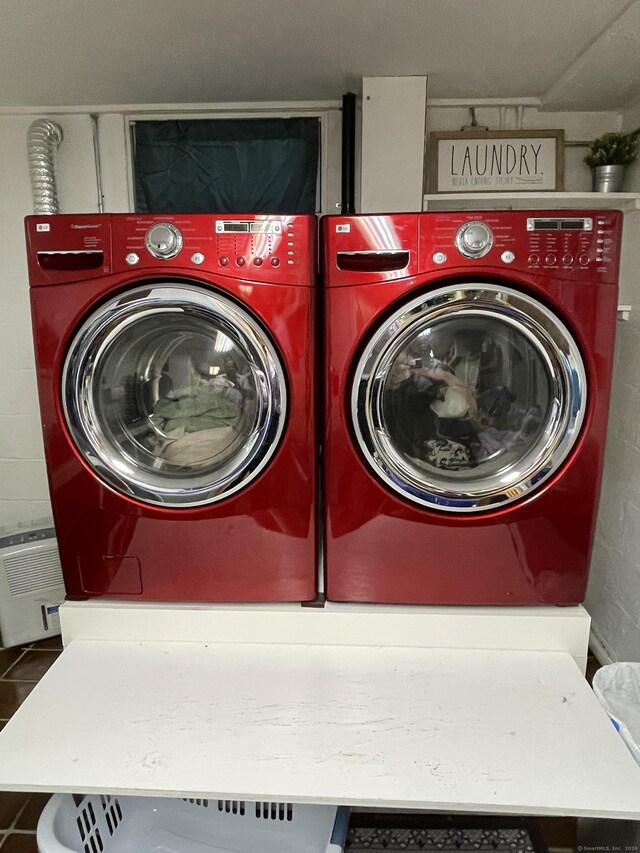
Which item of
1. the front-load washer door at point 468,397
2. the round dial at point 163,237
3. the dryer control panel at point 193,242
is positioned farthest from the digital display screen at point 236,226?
the front-load washer door at point 468,397

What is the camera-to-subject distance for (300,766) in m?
1.19

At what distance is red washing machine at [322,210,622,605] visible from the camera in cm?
144

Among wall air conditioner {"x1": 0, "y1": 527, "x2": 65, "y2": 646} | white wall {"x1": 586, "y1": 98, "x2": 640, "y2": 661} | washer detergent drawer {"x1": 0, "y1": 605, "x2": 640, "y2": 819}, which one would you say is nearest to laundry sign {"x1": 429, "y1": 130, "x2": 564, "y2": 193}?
white wall {"x1": 586, "y1": 98, "x2": 640, "y2": 661}

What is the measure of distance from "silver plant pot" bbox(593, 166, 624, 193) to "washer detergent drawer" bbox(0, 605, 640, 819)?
5.28 ft

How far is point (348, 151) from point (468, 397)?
1244 mm

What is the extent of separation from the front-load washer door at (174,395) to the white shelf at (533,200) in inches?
45.3

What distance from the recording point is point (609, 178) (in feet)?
7.01

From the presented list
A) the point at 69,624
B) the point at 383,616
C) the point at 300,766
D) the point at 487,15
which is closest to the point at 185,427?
the point at 69,624

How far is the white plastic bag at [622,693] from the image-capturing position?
5.06 ft

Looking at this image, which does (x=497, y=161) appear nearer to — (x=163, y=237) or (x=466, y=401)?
(x=466, y=401)

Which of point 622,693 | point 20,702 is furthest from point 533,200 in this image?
point 20,702

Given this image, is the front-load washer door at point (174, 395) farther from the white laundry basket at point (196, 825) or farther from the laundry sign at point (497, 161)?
the laundry sign at point (497, 161)

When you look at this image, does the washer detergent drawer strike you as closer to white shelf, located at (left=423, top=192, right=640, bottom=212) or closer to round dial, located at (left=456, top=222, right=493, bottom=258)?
round dial, located at (left=456, top=222, right=493, bottom=258)

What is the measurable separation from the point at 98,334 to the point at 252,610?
884 millimetres
